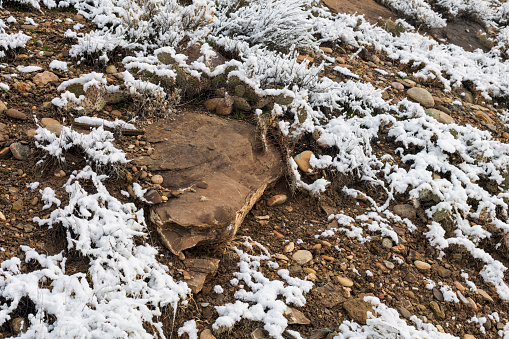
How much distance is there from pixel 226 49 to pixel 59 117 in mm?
2176

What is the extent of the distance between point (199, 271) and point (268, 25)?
3.54 meters

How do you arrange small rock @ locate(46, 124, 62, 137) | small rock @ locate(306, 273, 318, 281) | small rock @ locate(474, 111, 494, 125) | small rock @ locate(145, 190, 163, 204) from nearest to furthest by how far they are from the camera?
small rock @ locate(145, 190, 163, 204) → small rock @ locate(306, 273, 318, 281) → small rock @ locate(46, 124, 62, 137) → small rock @ locate(474, 111, 494, 125)

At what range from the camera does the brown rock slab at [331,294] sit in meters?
2.79

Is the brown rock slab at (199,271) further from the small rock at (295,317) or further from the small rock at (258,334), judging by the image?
the small rock at (295,317)

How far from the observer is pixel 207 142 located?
134 inches

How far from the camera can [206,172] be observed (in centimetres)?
316

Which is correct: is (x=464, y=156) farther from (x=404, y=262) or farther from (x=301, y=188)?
(x=301, y=188)

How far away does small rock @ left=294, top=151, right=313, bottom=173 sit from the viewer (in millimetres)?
3680

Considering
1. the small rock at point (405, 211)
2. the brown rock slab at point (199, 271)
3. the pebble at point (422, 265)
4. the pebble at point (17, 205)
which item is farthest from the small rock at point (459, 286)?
the pebble at point (17, 205)

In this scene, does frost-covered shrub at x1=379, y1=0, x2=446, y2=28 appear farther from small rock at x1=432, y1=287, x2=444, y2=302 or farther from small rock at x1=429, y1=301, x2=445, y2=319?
small rock at x1=429, y1=301, x2=445, y2=319

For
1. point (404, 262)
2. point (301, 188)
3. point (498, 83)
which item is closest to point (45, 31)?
point (301, 188)

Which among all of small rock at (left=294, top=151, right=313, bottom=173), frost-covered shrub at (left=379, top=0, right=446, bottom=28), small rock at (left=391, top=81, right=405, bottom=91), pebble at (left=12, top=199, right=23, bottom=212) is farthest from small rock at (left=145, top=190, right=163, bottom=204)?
frost-covered shrub at (left=379, top=0, right=446, bottom=28)

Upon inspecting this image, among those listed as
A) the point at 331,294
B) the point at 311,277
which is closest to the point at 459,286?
the point at 331,294

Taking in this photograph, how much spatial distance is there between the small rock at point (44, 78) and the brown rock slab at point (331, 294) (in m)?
2.92
